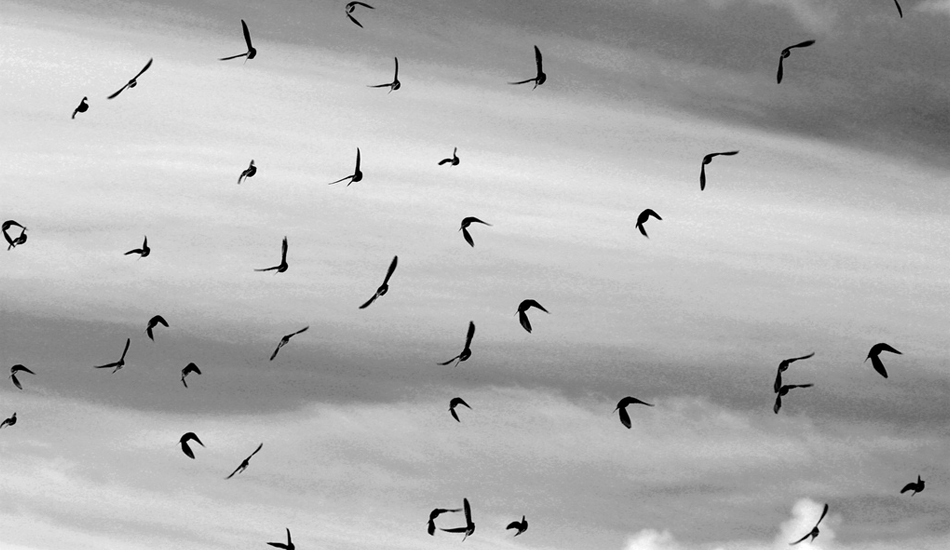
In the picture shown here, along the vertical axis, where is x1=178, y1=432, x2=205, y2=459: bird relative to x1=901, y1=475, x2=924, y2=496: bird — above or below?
below

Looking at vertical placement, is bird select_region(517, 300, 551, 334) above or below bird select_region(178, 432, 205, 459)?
above

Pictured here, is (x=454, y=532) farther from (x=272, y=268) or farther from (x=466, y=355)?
(x=272, y=268)

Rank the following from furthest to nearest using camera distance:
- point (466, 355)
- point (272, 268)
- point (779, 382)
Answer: point (272, 268), point (779, 382), point (466, 355)

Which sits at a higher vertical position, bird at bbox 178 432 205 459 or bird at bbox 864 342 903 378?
bird at bbox 864 342 903 378

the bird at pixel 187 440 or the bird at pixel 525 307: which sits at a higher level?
the bird at pixel 525 307

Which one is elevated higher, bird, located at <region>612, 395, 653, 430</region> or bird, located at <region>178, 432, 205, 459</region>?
bird, located at <region>612, 395, 653, 430</region>

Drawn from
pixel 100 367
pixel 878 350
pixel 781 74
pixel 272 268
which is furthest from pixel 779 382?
pixel 100 367

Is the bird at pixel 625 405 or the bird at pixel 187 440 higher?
the bird at pixel 625 405

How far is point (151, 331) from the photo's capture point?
77.6 m

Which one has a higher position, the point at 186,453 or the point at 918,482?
the point at 918,482

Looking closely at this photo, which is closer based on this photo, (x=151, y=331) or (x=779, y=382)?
(x=779, y=382)

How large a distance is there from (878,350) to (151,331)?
40601 mm

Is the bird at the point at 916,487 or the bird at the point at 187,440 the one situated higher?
the bird at the point at 916,487

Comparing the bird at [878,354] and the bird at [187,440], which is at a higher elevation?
the bird at [878,354]
